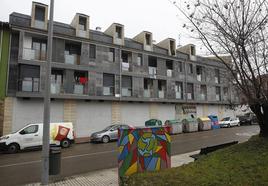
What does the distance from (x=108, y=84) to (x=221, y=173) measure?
20.2 m

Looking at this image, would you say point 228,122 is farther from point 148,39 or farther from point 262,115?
point 262,115

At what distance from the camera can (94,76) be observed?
23.3 metres

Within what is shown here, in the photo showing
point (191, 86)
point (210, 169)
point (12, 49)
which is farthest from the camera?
point (191, 86)

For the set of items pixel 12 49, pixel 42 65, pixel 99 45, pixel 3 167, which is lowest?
pixel 3 167

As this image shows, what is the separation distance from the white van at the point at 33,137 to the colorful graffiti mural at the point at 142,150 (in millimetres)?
10555

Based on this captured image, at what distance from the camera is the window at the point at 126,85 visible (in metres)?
25.2

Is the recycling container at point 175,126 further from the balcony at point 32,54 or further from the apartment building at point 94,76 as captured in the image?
the balcony at point 32,54

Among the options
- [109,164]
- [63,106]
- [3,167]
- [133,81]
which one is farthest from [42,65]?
[109,164]

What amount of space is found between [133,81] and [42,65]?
9886mm

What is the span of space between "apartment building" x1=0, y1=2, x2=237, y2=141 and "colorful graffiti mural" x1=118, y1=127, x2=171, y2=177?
392 inches

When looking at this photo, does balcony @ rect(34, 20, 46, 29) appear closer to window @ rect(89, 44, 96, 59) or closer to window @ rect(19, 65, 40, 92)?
window @ rect(19, 65, 40, 92)

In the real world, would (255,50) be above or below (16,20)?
below

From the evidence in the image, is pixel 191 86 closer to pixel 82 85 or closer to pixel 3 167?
pixel 82 85

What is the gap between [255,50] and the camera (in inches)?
285
